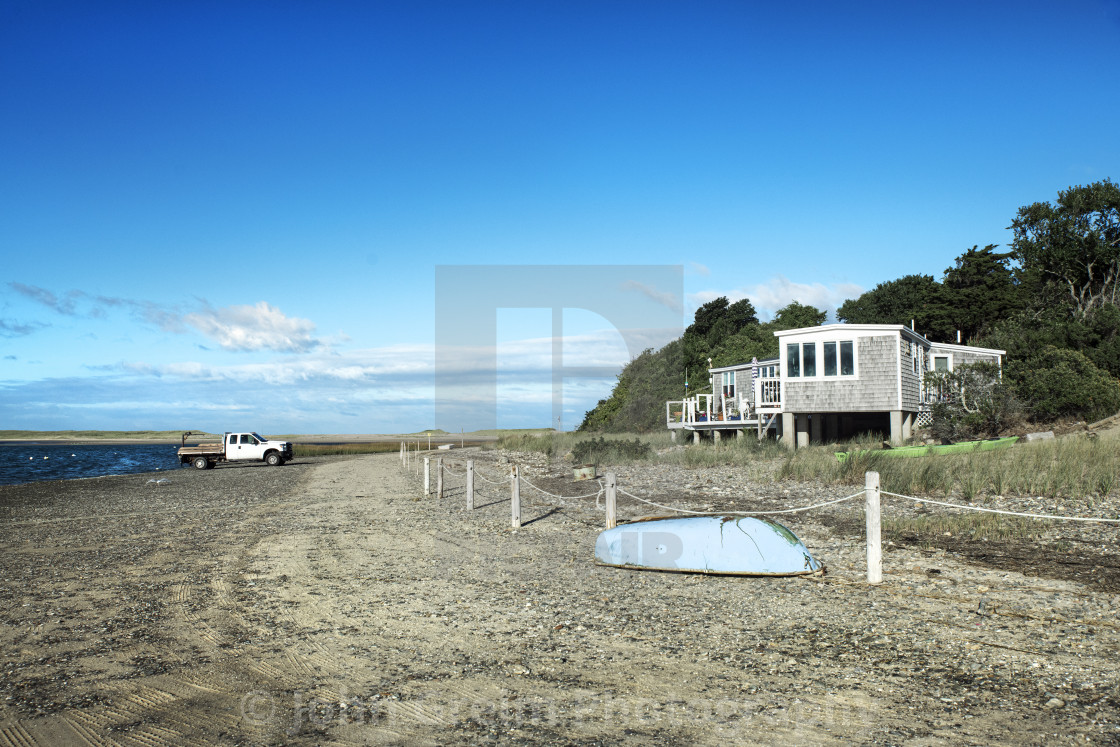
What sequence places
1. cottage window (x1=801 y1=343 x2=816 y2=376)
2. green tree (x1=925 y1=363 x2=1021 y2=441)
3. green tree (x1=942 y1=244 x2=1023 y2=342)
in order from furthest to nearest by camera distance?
green tree (x1=942 y1=244 x2=1023 y2=342) → cottage window (x1=801 y1=343 x2=816 y2=376) → green tree (x1=925 y1=363 x2=1021 y2=441)

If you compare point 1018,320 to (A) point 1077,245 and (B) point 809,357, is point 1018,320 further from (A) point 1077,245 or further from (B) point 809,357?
(B) point 809,357

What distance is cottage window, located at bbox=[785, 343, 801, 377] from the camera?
1085 inches

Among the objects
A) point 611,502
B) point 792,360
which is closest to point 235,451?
point 792,360

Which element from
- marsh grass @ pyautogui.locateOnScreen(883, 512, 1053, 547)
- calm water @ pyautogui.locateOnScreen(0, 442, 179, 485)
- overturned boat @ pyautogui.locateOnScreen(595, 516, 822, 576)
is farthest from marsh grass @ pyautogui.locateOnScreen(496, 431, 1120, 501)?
calm water @ pyautogui.locateOnScreen(0, 442, 179, 485)

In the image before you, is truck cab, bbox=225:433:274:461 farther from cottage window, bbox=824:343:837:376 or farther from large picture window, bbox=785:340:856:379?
cottage window, bbox=824:343:837:376

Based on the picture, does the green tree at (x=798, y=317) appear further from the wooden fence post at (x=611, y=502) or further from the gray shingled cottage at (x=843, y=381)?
the wooden fence post at (x=611, y=502)

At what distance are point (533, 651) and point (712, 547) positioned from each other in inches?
141

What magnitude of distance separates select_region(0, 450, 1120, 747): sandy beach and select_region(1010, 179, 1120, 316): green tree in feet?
163

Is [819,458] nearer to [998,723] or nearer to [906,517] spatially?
[906,517]

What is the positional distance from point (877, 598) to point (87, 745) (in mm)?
6991

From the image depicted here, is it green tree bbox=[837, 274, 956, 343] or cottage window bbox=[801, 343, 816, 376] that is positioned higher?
green tree bbox=[837, 274, 956, 343]

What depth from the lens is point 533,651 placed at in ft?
20.5

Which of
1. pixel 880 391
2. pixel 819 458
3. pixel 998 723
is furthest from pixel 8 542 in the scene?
pixel 880 391

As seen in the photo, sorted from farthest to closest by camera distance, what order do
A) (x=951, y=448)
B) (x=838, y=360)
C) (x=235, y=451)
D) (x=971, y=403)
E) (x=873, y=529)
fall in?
1. (x=235, y=451)
2. (x=971, y=403)
3. (x=838, y=360)
4. (x=951, y=448)
5. (x=873, y=529)
